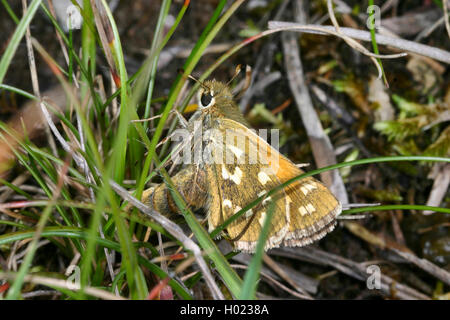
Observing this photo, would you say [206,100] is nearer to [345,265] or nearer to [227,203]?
[227,203]

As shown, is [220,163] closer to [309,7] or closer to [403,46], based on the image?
[403,46]

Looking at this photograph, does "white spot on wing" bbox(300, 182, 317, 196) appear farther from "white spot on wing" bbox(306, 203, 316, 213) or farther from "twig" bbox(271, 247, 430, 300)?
"twig" bbox(271, 247, 430, 300)

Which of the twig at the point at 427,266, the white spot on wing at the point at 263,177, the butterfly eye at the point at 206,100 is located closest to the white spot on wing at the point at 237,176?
the white spot on wing at the point at 263,177

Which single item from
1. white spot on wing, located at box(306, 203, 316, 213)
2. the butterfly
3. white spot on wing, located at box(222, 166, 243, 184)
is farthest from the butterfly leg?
white spot on wing, located at box(306, 203, 316, 213)

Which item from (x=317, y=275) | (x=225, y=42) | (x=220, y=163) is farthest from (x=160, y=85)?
(x=317, y=275)

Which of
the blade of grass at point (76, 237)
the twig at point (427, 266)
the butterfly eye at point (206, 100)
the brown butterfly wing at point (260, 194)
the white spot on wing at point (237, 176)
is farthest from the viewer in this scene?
the twig at point (427, 266)

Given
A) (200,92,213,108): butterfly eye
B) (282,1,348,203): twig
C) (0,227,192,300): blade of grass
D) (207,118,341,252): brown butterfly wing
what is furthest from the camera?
(282,1,348,203): twig

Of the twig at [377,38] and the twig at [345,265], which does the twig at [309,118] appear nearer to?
the twig at [345,265]

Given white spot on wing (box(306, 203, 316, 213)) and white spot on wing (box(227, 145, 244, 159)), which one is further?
white spot on wing (box(227, 145, 244, 159))
